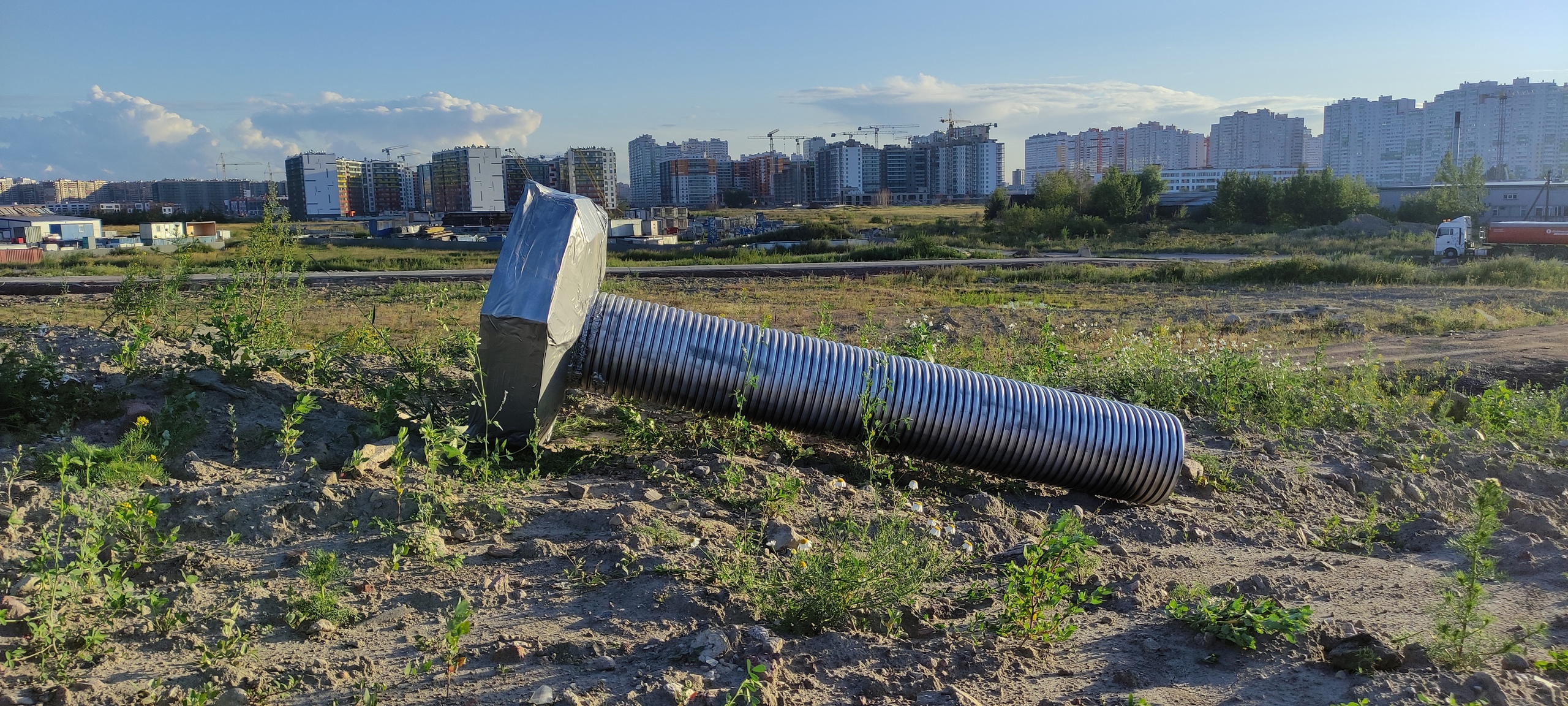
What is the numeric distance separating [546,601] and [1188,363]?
6.65 m

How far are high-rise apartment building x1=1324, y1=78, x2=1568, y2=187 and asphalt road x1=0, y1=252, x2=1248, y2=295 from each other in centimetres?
10498

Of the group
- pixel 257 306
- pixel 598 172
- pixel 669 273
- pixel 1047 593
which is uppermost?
pixel 598 172

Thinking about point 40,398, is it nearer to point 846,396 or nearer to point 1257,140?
point 846,396

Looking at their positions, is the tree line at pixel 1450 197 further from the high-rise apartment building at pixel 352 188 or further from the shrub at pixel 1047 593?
the high-rise apartment building at pixel 352 188

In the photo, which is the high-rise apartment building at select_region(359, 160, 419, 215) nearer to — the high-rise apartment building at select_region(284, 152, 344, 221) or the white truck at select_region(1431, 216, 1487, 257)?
the high-rise apartment building at select_region(284, 152, 344, 221)

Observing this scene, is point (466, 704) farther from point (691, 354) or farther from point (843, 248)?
point (843, 248)

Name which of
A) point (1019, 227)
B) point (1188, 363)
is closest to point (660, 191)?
point (1019, 227)

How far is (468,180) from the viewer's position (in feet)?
408

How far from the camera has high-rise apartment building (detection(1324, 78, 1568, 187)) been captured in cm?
13075

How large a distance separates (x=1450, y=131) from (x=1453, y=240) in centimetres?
13005

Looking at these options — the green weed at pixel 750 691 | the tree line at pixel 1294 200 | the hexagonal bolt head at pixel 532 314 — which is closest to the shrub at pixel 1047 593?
the green weed at pixel 750 691

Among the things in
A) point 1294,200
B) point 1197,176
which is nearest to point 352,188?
point 1197,176

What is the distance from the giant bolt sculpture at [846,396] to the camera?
5730 millimetres

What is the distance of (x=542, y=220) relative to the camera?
5434mm
